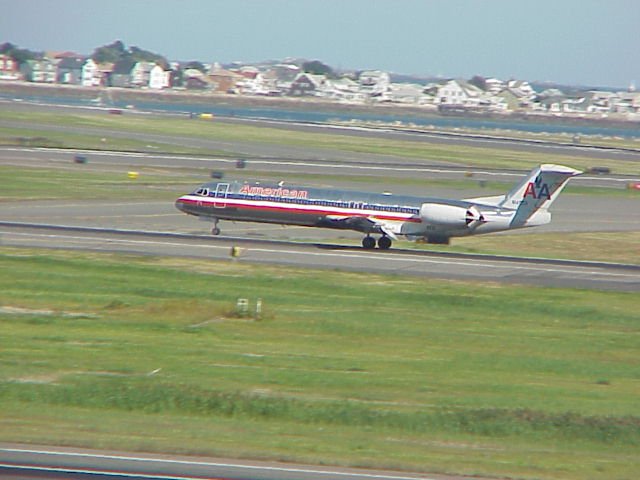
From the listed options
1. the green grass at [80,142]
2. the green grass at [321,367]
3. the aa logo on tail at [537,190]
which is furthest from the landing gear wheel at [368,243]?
the green grass at [80,142]

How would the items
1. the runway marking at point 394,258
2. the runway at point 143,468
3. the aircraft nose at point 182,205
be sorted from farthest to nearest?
the aircraft nose at point 182,205, the runway marking at point 394,258, the runway at point 143,468

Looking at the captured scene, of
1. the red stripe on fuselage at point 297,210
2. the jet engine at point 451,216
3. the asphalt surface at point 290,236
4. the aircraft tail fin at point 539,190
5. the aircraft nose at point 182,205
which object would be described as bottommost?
the asphalt surface at point 290,236

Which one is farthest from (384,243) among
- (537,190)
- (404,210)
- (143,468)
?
(143,468)

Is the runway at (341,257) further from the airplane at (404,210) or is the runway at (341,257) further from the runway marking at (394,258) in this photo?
the airplane at (404,210)

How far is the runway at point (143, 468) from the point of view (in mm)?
17109

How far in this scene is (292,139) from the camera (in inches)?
6324

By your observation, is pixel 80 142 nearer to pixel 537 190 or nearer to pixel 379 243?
pixel 379 243

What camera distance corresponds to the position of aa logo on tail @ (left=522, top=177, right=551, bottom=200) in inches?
2351

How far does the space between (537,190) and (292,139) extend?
103 metres

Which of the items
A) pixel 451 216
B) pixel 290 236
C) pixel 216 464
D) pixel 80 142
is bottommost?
pixel 80 142

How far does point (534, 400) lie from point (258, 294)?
1875cm

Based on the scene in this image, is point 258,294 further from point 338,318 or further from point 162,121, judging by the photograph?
point 162,121

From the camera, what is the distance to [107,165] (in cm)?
10856

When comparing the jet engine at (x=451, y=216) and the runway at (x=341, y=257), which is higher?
the jet engine at (x=451, y=216)
